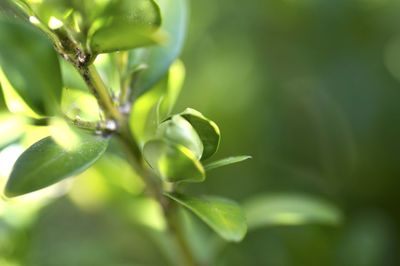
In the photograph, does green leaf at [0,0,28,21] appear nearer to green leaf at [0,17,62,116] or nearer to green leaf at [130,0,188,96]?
green leaf at [0,17,62,116]

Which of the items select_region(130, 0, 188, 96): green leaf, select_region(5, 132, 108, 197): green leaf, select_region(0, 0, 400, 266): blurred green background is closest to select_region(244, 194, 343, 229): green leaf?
select_region(0, 0, 400, 266): blurred green background

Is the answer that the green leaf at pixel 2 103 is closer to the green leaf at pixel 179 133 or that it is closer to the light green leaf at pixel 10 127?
the light green leaf at pixel 10 127

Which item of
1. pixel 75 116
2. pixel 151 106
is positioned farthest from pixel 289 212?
pixel 75 116

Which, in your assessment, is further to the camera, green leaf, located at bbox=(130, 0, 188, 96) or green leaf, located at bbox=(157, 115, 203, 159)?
green leaf, located at bbox=(130, 0, 188, 96)

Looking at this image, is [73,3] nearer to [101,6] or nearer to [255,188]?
[101,6]

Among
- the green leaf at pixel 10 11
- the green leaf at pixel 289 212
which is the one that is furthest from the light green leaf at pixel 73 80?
the green leaf at pixel 289 212

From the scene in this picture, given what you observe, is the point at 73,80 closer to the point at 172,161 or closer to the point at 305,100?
the point at 172,161
